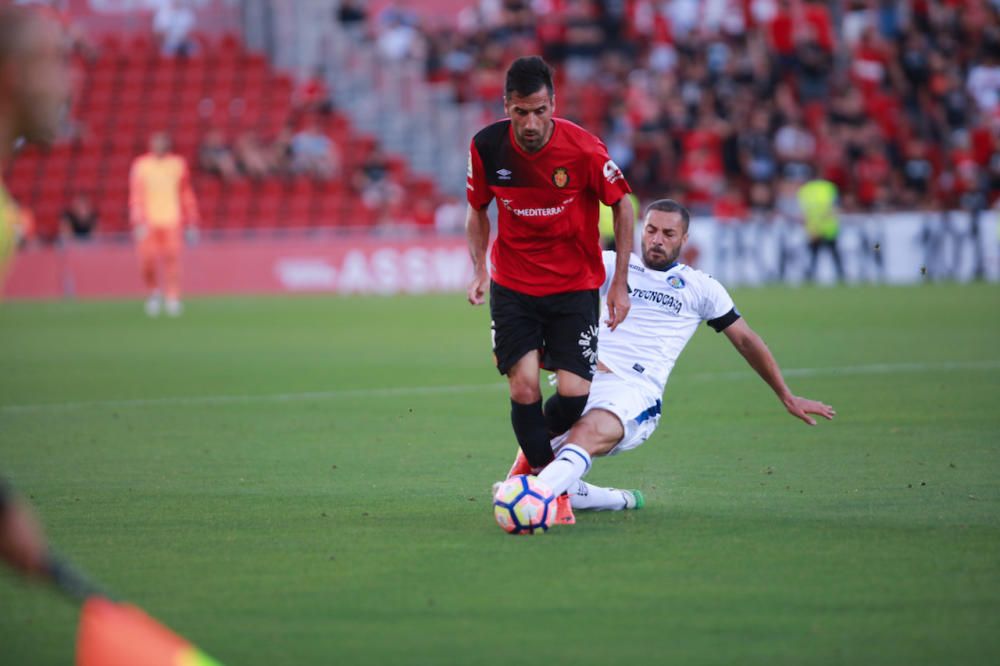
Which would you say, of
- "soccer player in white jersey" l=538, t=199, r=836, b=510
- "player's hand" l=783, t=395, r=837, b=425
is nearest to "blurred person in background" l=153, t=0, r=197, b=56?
"soccer player in white jersey" l=538, t=199, r=836, b=510

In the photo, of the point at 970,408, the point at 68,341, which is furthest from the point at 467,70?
the point at 970,408

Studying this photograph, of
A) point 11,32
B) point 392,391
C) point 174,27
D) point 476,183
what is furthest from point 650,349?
point 174,27

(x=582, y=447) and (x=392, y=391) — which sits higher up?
(x=582, y=447)

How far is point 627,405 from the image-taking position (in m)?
7.25

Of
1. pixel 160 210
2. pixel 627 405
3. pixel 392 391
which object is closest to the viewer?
pixel 627 405

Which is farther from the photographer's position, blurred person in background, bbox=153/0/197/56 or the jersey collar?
blurred person in background, bbox=153/0/197/56

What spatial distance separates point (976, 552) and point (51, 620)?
359 cm

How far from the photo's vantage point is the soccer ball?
6523 mm

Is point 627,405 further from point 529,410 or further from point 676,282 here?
point 676,282

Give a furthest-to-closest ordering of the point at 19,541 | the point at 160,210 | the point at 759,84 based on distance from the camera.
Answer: the point at 759,84 < the point at 160,210 < the point at 19,541

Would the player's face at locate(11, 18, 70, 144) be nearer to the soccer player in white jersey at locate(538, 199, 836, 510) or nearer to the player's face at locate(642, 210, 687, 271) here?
the soccer player in white jersey at locate(538, 199, 836, 510)

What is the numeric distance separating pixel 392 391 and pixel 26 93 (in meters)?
9.41

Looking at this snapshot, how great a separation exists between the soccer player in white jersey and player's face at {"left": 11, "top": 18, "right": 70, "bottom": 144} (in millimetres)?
3899

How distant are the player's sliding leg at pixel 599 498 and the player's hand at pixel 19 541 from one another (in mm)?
4110
